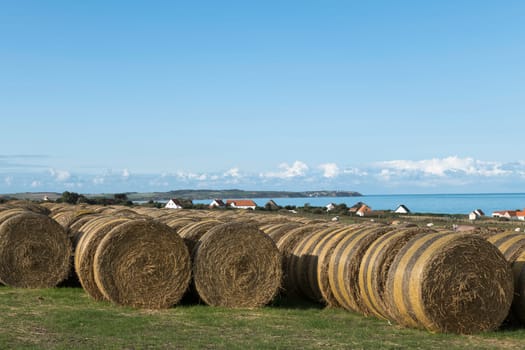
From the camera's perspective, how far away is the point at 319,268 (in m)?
13.9

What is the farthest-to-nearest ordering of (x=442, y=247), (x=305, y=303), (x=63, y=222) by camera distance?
1. (x=63, y=222)
2. (x=305, y=303)
3. (x=442, y=247)

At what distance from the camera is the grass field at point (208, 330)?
33.2 feet

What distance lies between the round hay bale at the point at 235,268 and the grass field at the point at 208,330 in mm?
310

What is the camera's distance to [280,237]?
16297 millimetres

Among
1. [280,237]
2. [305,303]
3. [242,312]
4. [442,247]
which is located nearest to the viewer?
[442,247]

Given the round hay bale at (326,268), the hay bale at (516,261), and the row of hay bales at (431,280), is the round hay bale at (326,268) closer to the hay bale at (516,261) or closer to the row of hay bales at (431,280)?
the row of hay bales at (431,280)

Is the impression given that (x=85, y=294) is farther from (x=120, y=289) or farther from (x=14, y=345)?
(x=14, y=345)

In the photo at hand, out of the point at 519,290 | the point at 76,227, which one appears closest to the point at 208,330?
the point at 519,290

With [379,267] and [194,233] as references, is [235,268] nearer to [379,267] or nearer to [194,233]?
[194,233]

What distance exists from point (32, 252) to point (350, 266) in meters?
7.75

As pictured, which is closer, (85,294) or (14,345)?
(14,345)

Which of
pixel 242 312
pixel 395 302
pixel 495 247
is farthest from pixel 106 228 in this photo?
pixel 495 247

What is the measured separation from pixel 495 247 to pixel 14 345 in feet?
24.5

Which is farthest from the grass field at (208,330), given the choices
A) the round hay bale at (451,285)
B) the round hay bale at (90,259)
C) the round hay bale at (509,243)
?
the round hay bale at (509,243)
